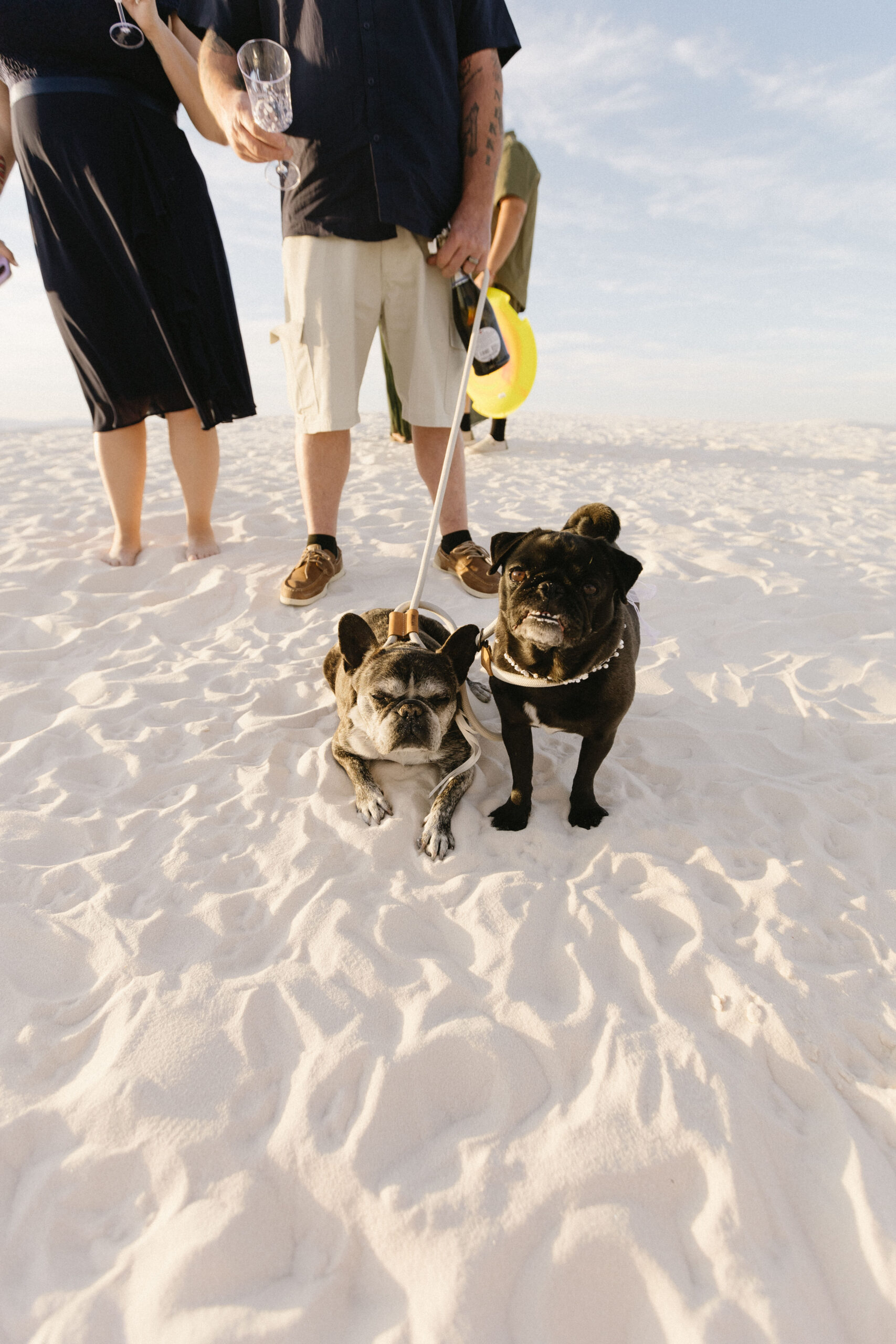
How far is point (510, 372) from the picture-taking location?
727 centimetres

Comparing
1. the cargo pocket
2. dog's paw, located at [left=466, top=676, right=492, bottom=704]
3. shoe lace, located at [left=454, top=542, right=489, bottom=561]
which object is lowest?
dog's paw, located at [left=466, top=676, right=492, bottom=704]

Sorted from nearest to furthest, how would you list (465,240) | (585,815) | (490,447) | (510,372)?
(585,815), (465,240), (510,372), (490,447)

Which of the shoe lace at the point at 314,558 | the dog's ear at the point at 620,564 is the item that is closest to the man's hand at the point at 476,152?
the shoe lace at the point at 314,558

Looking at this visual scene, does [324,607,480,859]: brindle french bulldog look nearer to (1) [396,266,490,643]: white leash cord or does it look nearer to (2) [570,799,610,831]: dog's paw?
(1) [396,266,490,643]: white leash cord

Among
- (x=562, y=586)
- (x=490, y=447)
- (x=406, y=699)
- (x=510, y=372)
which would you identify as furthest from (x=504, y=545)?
(x=490, y=447)

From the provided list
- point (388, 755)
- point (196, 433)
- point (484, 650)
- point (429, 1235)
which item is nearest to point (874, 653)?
point (484, 650)

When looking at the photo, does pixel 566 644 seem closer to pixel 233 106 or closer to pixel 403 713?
pixel 403 713

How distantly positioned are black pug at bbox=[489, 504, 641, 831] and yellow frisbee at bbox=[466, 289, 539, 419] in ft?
17.6

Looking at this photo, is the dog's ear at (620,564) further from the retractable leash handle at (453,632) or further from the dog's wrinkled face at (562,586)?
the retractable leash handle at (453,632)

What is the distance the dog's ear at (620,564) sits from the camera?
2.17 m

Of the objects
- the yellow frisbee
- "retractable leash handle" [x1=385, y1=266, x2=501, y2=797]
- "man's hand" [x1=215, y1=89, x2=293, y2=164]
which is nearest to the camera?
"retractable leash handle" [x1=385, y1=266, x2=501, y2=797]

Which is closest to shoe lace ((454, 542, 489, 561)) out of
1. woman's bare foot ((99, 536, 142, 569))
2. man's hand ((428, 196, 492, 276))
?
man's hand ((428, 196, 492, 276))

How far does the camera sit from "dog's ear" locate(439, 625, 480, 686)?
2.62 metres

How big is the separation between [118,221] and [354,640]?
3217 mm
